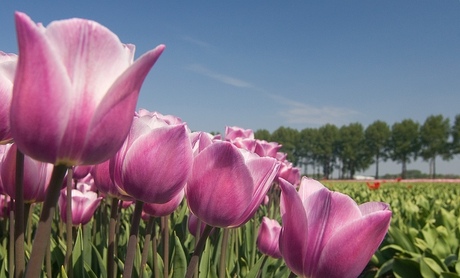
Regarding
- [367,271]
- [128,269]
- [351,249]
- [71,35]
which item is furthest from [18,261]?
[367,271]

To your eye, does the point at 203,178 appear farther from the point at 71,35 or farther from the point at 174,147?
the point at 71,35

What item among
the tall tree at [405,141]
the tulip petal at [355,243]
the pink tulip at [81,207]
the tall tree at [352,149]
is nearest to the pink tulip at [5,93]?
the tulip petal at [355,243]

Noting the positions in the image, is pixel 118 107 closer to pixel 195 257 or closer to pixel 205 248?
pixel 195 257

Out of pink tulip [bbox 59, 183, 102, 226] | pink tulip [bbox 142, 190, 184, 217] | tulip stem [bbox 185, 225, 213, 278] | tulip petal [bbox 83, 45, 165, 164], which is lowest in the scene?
pink tulip [bbox 59, 183, 102, 226]

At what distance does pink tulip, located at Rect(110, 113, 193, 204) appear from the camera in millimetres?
901

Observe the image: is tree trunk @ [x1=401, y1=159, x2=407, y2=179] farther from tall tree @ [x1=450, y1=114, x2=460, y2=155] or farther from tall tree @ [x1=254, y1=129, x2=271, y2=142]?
tall tree @ [x1=254, y1=129, x2=271, y2=142]

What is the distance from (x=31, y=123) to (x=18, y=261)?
40 cm

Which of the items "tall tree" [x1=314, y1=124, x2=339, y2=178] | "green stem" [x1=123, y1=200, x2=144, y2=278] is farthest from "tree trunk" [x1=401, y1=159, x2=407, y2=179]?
"green stem" [x1=123, y1=200, x2=144, y2=278]

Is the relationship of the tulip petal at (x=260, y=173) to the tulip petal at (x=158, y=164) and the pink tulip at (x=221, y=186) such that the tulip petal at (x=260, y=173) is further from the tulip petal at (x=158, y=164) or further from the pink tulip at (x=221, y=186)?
the tulip petal at (x=158, y=164)

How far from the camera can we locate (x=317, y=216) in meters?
0.99

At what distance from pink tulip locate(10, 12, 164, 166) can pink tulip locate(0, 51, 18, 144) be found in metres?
0.27

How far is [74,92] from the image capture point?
633 millimetres

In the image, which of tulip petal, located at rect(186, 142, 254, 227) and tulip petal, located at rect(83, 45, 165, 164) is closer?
tulip petal, located at rect(83, 45, 165, 164)

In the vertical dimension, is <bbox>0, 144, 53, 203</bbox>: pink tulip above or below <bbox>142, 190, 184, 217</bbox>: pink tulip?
above
